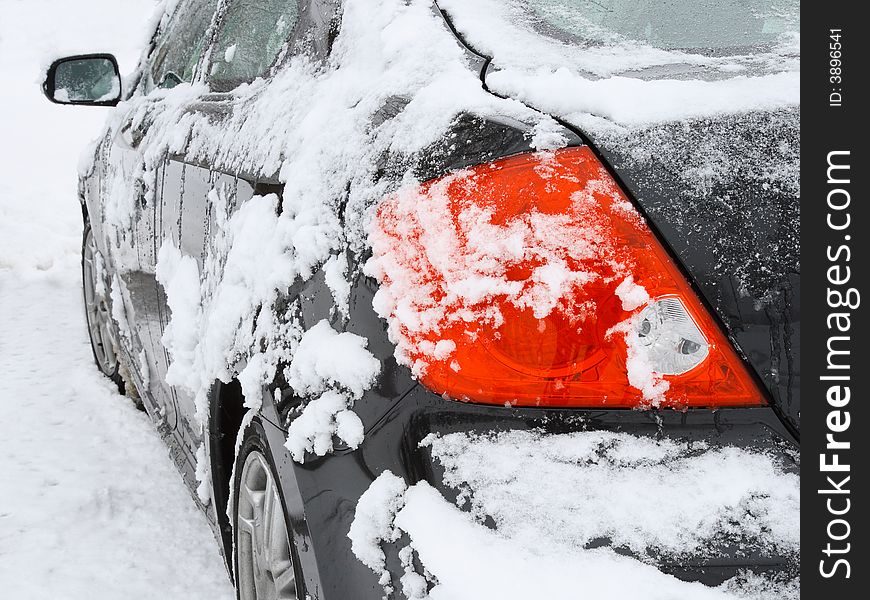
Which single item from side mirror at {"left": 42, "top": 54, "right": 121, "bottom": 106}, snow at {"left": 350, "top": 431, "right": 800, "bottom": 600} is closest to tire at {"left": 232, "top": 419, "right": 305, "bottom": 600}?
snow at {"left": 350, "top": 431, "right": 800, "bottom": 600}

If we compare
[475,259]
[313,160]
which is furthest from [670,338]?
[313,160]

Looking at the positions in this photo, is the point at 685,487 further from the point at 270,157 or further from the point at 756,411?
the point at 270,157

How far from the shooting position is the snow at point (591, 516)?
111 centimetres

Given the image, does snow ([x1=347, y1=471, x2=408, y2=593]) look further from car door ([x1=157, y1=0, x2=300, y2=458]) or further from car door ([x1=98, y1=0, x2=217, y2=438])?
car door ([x1=98, y1=0, x2=217, y2=438])

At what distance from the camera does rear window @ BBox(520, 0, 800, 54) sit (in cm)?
164

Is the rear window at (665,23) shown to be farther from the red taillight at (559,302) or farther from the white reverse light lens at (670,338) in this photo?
the white reverse light lens at (670,338)

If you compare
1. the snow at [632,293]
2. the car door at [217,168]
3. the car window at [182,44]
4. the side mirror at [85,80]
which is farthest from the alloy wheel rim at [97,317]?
the snow at [632,293]

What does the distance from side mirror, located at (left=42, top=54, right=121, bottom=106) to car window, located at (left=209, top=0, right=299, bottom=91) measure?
1356mm

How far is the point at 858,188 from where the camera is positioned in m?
1.14

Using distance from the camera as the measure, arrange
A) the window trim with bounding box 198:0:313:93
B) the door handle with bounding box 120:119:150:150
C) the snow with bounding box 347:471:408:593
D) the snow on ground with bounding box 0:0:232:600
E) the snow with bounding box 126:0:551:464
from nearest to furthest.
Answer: the snow with bounding box 347:471:408:593 < the snow with bounding box 126:0:551:464 < the window trim with bounding box 198:0:313:93 < the snow on ground with bounding box 0:0:232:600 < the door handle with bounding box 120:119:150:150

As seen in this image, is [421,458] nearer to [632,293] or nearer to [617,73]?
[632,293]

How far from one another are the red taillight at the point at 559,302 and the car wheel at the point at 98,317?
3.14 metres

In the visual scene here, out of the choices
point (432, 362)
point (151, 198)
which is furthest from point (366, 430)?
point (151, 198)

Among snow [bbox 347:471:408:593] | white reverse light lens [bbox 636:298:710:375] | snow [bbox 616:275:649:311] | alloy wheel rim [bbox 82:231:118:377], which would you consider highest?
snow [bbox 616:275:649:311]
